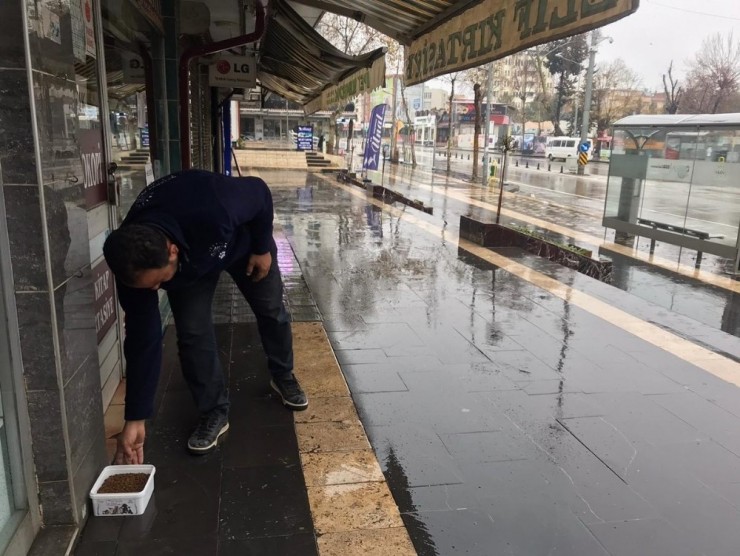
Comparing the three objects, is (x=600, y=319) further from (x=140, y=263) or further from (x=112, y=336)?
(x=140, y=263)

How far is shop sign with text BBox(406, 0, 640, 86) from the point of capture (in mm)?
2824

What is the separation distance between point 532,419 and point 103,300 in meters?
2.61

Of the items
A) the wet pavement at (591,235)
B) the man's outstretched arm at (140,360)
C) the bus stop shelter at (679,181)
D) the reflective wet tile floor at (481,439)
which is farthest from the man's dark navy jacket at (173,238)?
the bus stop shelter at (679,181)

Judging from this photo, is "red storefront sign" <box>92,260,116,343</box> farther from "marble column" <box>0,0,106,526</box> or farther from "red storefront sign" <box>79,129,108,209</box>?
"marble column" <box>0,0,106,526</box>

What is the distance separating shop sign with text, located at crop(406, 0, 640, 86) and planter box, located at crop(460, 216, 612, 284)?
3.88m

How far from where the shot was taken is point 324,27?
90.5 feet

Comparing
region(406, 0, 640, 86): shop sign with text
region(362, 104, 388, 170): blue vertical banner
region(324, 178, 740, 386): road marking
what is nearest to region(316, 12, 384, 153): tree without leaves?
region(362, 104, 388, 170): blue vertical banner

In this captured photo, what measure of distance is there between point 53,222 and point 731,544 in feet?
9.69

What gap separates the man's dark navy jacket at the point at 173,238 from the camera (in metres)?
2.39

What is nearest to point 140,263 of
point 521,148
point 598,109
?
point 598,109

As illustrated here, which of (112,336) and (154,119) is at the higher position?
(154,119)

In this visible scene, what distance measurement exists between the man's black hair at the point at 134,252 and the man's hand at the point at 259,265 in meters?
0.99

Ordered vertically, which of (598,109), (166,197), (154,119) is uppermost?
(598,109)

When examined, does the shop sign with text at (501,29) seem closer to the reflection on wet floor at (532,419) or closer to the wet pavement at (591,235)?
the reflection on wet floor at (532,419)
